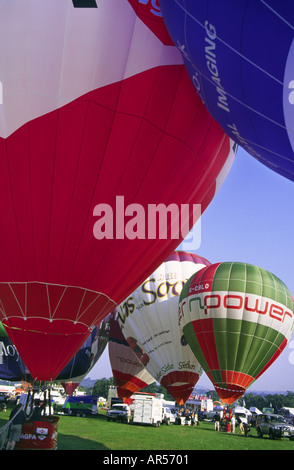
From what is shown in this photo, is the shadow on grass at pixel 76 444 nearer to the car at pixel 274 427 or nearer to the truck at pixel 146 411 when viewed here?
the truck at pixel 146 411

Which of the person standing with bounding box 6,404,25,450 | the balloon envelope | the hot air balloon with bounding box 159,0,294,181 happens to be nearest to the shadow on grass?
the person standing with bounding box 6,404,25,450

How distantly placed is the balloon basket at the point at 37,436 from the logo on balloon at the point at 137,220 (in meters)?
3.81

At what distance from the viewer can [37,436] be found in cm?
851

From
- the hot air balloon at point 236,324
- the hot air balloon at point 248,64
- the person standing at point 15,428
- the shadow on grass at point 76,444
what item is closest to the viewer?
the hot air balloon at point 248,64

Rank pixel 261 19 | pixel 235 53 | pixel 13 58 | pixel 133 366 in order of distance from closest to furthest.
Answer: pixel 261 19 → pixel 235 53 → pixel 13 58 → pixel 133 366

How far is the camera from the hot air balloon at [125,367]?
24.8 m

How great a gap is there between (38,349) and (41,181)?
9.73ft

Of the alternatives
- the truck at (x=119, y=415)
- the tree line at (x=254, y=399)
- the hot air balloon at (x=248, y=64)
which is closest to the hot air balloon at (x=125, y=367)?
the truck at (x=119, y=415)

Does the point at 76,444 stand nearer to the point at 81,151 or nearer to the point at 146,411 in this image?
the point at 81,151

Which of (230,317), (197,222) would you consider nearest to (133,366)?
(230,317)

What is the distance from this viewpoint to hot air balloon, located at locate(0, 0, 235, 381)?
671 cm

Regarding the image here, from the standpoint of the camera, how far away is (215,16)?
4.32 m

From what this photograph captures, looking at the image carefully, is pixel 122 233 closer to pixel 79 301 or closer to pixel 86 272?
pixel 86 272

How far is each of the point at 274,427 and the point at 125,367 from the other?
9493 millimetres
